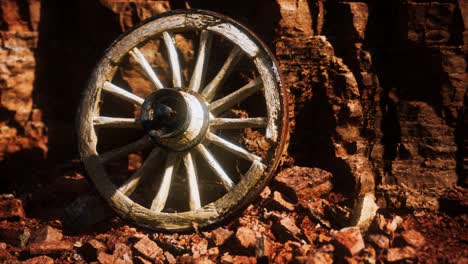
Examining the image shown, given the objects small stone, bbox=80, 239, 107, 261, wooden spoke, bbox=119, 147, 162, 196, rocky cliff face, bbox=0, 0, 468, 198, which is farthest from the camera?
wooden spoke, bbox=119, 147, 162, 196

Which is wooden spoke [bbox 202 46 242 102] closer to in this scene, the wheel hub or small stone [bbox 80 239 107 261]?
the wheel hub

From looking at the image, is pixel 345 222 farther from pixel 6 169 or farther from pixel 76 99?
pixel 6 169

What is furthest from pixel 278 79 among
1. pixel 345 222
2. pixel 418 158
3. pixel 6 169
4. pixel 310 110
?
pixel 6 169

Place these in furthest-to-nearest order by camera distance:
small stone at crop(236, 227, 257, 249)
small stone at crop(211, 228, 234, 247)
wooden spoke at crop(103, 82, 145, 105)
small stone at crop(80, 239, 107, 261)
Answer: wooden spoke at crop(103, 82, 145, 105)
small stone at crop(80, 239, 107, 261)
small stone at crop(211, 228, 234, 247)
small stone at crop(236, 227, 257, 249)

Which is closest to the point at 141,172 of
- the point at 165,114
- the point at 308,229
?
the point at 165,114

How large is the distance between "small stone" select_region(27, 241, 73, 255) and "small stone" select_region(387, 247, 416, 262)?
2022 mm

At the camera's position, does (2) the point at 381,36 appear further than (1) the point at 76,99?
No

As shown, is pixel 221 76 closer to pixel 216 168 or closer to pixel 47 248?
pixel 216 168

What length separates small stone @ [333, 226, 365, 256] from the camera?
202cm

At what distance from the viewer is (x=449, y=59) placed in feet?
8.59

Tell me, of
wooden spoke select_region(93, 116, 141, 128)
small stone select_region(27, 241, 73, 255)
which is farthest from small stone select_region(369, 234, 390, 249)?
small stone select_region(27, 241, 73, 255)

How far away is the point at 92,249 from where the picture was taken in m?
2.44

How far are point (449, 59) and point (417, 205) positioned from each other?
1.05 m

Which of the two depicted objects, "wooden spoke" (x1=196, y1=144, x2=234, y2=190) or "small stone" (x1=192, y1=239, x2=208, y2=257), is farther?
"wooden spoke" (x1=196, y1=144, x2=234, y2=190)
